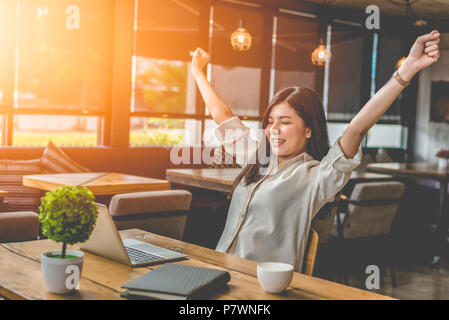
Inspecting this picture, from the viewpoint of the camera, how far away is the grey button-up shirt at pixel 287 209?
164 centimetres

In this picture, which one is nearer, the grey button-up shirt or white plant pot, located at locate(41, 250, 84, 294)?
white plant pot, located at locate(41, 250, 84, 294)

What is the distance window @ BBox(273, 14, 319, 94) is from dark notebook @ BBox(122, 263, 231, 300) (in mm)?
5840

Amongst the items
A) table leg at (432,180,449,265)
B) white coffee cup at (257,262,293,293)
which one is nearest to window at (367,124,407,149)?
table leg at (432,180,449,265)

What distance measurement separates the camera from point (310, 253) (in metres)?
1.68

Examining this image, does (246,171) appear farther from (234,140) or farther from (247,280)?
(247,280)

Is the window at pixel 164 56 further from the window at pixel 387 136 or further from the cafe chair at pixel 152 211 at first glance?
the window at pixel 387 136

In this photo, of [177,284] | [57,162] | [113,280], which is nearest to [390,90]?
[177,284]

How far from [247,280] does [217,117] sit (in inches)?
33.2

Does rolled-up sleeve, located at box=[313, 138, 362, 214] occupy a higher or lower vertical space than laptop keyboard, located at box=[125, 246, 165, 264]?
higher

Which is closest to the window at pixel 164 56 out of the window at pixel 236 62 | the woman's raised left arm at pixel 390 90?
the window at pixel 236 62

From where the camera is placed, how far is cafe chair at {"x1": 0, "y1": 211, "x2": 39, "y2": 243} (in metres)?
2.50

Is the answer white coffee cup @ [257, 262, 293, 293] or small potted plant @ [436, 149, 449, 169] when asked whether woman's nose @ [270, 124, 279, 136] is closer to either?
white coffee cup @ [257, 262, 293, 293]

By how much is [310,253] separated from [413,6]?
6760 millimetres

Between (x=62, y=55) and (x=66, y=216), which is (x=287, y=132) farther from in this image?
(x=62, y=55)
